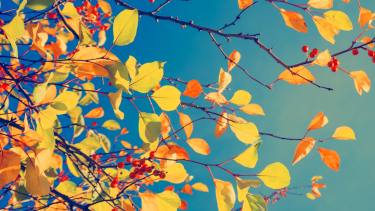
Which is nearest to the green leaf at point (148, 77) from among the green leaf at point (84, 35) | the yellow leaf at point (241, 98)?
the green leaf at point (84, 35)

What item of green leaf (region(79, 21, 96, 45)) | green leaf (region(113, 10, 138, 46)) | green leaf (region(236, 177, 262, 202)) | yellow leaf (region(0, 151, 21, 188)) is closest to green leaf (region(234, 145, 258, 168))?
green leaf (region(236, 177, 262, 202))

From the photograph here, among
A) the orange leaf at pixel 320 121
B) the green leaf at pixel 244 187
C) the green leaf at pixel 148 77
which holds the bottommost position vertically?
the green leaf at pixel 244 187

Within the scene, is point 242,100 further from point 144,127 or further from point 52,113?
point 52,113

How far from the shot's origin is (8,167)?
882 millimetres

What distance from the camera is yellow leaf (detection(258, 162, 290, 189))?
100 centimetres

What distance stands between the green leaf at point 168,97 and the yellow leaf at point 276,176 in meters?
0.57

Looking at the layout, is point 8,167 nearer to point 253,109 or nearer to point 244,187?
point 244,187

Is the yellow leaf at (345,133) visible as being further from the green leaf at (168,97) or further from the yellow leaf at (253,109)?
the green leaf at (168,97)

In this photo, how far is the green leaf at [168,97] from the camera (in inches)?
38.2

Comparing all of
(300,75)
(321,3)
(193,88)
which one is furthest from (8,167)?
(321,3)

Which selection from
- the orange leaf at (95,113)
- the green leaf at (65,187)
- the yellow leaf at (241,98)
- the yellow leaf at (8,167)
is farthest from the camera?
the orange leaf at (95,113)

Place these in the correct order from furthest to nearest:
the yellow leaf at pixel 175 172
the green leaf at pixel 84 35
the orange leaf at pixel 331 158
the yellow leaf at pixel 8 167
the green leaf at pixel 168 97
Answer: the yellow leaf at pixel 175 172
the orange leaf at pixel 331 158
the green leaf at pixel 168 97
the yellow leaf at pixel 8 167
the green leaf at pixel 84 35

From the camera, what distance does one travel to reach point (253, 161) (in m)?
1.02

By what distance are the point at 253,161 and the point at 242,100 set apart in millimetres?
445
